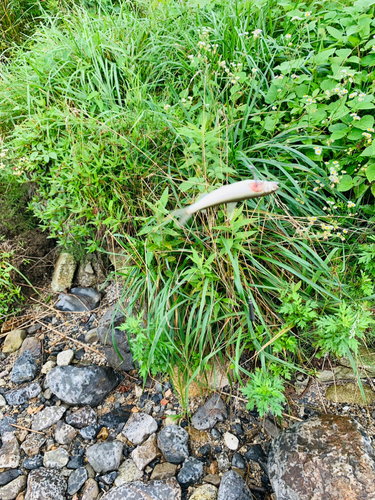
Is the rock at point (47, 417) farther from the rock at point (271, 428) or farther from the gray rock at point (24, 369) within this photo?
the rock at point (271, 428)

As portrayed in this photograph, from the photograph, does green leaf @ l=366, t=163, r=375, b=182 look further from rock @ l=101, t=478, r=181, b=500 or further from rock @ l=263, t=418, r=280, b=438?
rock @ l=101, t=478, r=181, b=500

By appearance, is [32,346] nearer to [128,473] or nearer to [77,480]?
[77,480]

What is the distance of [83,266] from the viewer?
2.89 metres

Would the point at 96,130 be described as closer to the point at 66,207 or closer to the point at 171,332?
the point at 66,207

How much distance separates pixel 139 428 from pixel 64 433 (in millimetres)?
452

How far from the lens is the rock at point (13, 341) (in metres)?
2.59

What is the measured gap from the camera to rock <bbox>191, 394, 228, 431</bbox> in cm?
208

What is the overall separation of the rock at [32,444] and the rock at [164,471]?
703mm

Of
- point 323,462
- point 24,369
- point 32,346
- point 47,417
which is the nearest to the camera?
point 323,462

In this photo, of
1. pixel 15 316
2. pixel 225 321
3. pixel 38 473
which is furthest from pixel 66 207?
pixel 38 473

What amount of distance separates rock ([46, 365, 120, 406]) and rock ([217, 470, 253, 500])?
2.91 ft

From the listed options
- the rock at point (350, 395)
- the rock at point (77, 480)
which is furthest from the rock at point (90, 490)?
the rock at point (350, 395)

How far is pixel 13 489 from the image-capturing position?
1.89m

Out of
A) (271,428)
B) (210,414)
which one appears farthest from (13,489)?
(271,428)
